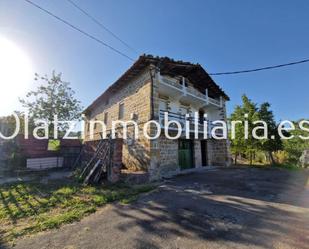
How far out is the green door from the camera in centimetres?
1146

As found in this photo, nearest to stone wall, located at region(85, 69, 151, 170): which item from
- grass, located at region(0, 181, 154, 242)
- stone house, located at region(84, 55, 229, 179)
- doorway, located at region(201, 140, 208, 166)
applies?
stone house, located at region(84, 55, 229, 179)

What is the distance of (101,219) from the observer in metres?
4.06

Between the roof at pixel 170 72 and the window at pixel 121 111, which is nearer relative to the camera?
the roof at pixel 170 72

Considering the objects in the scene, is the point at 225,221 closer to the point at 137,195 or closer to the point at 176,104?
the point at 137,195

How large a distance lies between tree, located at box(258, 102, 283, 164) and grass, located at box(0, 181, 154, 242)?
11.9 meters

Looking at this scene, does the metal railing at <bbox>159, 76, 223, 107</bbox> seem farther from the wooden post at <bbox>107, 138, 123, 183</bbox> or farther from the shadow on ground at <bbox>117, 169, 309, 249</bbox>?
the shadow on ground at <bbox>117, 169, 309, 249</bbox>

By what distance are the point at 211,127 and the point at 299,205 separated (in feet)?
30.0

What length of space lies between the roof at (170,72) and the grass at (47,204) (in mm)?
6567

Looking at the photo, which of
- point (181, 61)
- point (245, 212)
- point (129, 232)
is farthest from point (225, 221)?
point (181, 61)

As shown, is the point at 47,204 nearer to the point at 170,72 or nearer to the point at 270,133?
the point at 170,72

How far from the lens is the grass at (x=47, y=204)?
149 inches

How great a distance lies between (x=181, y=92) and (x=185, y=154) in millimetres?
4228

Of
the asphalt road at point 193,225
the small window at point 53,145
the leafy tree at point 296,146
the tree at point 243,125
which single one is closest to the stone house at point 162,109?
the tree at point 243,125

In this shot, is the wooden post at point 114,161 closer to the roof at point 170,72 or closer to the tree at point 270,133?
the roof at point 170,72
